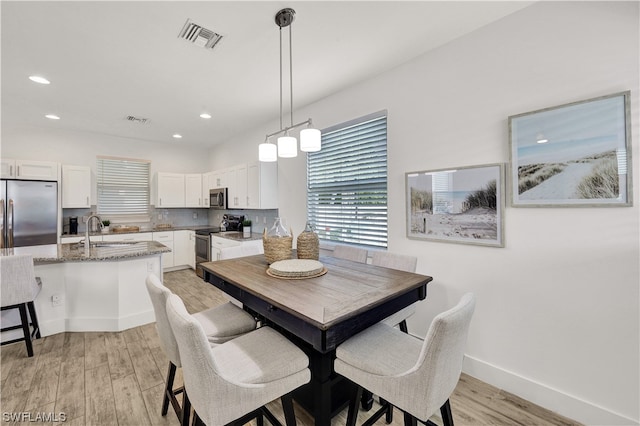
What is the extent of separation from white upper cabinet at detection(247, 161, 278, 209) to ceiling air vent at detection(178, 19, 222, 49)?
6.84ft

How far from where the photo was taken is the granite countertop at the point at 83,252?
2.65 metres

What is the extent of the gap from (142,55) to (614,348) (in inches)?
165

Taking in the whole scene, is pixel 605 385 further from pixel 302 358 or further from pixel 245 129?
pixel 245 129

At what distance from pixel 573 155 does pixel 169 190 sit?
6.26m

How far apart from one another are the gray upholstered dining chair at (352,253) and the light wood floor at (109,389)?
1208 mm

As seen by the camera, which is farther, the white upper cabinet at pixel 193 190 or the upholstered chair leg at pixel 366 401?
the white upper cabinet at pixel 193 190

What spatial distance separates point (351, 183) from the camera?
3.37m

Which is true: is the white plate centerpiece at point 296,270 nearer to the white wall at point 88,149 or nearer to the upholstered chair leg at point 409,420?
the upholstered chair leg at point 409,420

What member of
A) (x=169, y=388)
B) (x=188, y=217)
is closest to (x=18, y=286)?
(x=169, y=388)

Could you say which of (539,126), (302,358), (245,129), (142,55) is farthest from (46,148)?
(539,126)

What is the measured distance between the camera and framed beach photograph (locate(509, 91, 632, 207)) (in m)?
1.62

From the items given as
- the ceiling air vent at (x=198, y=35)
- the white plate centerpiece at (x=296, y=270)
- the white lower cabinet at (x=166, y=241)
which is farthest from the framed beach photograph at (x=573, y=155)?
the white lower cabinet at (x=166, y=241)

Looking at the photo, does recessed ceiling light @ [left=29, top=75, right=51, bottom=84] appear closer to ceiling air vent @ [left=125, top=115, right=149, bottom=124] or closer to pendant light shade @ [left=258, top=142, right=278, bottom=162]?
ceiling air vent @ [left=125, top=115, right=149, bottom=124]

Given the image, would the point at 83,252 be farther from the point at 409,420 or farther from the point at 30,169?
the point at 409,420
